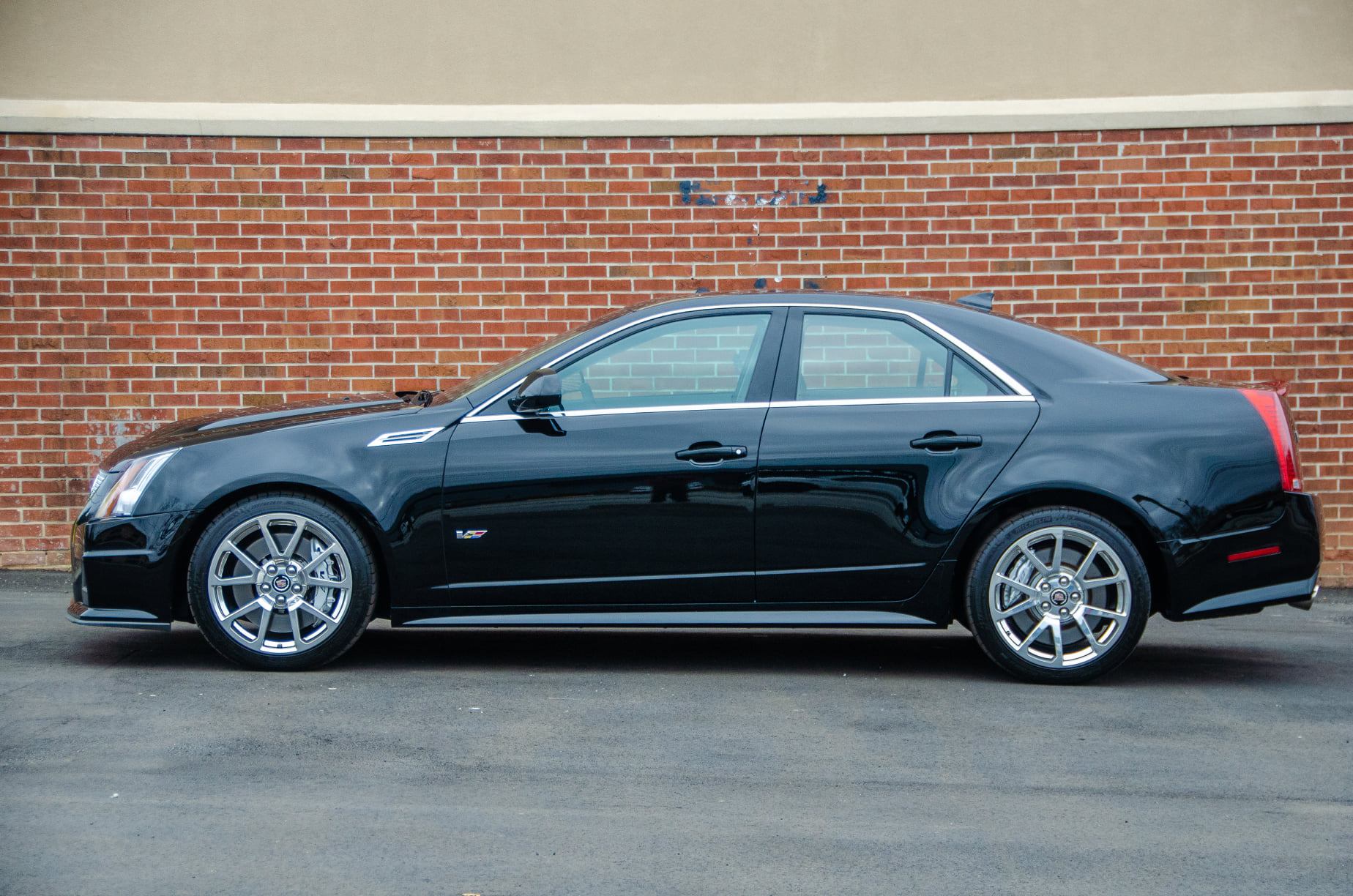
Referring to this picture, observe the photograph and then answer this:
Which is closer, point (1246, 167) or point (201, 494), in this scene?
point (201, 494)

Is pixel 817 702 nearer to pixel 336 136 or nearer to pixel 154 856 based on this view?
pixel 154 856

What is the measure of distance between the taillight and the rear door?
3.08ft

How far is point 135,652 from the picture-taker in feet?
21.7

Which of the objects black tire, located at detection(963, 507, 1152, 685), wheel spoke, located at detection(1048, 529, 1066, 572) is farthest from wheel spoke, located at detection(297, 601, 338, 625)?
wheel spoke, located at detection(1048, 529, 1066, 572)

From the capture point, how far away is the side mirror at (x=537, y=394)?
5.90 m

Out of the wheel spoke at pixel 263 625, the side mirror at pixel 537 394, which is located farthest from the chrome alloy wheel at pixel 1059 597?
the wheel spoke at pixel 263 625

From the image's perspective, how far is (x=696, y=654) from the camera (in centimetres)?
674

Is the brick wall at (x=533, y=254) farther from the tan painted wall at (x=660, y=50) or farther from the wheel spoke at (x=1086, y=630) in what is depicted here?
the wheel spoke at (x=1086, y=630)

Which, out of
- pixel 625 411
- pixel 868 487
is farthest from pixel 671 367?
pixel 868 487

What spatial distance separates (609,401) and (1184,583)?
95.9 inches

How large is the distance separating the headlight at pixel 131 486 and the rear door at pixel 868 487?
2.46 metres

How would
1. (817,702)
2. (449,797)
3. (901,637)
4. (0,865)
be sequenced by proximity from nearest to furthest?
(0,865)
(449,797)
(817,702)
(901,637)

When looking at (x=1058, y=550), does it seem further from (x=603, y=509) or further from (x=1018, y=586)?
(x=603, y=509)

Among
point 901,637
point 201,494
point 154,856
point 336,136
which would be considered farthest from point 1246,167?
point 154,856
